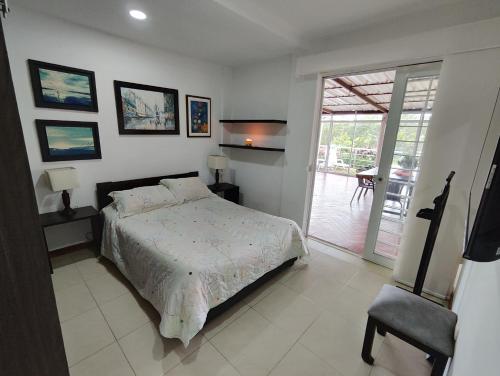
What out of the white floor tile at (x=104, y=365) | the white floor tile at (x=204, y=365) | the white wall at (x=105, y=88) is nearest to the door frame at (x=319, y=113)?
the white wall at (x=105, y=88)

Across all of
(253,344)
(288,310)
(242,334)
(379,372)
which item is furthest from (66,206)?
(379,372)

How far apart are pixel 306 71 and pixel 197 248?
8.16 ft

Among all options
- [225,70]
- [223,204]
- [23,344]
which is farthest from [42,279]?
[225,70]

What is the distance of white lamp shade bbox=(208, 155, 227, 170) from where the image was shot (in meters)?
3.66

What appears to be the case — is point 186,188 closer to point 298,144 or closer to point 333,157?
point 298,144

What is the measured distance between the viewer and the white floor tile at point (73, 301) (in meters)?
1.86

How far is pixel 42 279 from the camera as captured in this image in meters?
0.66

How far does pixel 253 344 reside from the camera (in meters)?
1.66

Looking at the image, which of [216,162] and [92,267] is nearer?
[92,267]

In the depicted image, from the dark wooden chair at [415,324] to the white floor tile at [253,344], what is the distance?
59 centimetres

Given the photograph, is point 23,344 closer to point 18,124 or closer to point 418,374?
point 18,124

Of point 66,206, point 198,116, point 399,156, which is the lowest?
point 66,206

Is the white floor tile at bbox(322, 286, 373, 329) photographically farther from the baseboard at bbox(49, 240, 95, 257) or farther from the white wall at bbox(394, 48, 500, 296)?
the baseboard at bbox(49, 240, 95, 257)

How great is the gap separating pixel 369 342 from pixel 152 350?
59.1 inches
